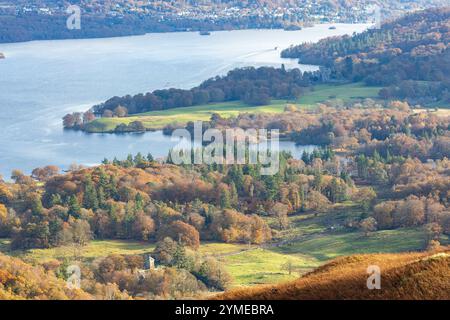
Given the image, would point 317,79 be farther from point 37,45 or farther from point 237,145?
point 37,45

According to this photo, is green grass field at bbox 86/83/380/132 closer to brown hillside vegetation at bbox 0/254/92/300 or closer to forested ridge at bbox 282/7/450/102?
forested ridge at bbox 282/7/450/102

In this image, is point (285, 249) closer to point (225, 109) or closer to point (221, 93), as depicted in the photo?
point (225, 109)

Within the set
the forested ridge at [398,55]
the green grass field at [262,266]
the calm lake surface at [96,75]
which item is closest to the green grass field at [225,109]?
the calm lake surface at [96,75]

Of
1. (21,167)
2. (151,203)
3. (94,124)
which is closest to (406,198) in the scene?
(151,203)

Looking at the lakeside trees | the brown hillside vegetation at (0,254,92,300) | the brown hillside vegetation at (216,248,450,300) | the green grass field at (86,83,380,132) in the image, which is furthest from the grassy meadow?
the lakeside trees

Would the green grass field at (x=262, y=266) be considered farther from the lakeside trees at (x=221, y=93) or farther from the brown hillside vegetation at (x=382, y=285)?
the lakeside trees at (x=221, y=93)

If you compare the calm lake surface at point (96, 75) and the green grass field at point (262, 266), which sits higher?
the calm lake surface at point (96, 75)

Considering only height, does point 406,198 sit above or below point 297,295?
below
